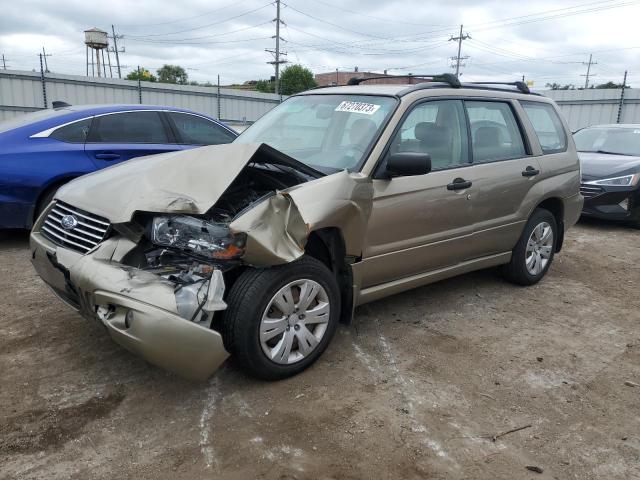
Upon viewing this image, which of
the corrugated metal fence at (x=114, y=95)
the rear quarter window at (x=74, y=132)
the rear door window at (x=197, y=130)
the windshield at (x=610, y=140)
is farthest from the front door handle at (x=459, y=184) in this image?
the corrugated metal fence at (x=114, y=95)

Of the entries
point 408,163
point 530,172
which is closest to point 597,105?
point 530,172

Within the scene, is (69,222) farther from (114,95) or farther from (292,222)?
(114,95)


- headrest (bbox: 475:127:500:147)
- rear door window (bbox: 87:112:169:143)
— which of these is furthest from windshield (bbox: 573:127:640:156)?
rear door window (bbox: 87:112:169:143)

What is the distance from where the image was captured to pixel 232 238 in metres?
2.89

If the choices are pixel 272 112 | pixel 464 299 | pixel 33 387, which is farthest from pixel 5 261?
pixel 464 299

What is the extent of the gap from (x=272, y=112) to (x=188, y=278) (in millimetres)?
2363

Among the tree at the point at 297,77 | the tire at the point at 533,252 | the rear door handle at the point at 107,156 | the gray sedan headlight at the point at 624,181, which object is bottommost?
the tire at the point at 533,252

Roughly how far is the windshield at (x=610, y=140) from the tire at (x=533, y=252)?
463 centimetres

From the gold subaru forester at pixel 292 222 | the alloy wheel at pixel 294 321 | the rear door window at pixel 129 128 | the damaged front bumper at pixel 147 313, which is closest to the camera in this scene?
the damaged front bumper at pixel 147 313

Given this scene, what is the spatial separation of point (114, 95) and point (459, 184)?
14.2 meters

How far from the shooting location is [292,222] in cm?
292

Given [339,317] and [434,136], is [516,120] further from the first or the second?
[339,317]

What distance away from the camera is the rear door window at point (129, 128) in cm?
595

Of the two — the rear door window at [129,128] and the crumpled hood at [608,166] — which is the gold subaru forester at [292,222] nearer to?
the rear door window at [129,128]
